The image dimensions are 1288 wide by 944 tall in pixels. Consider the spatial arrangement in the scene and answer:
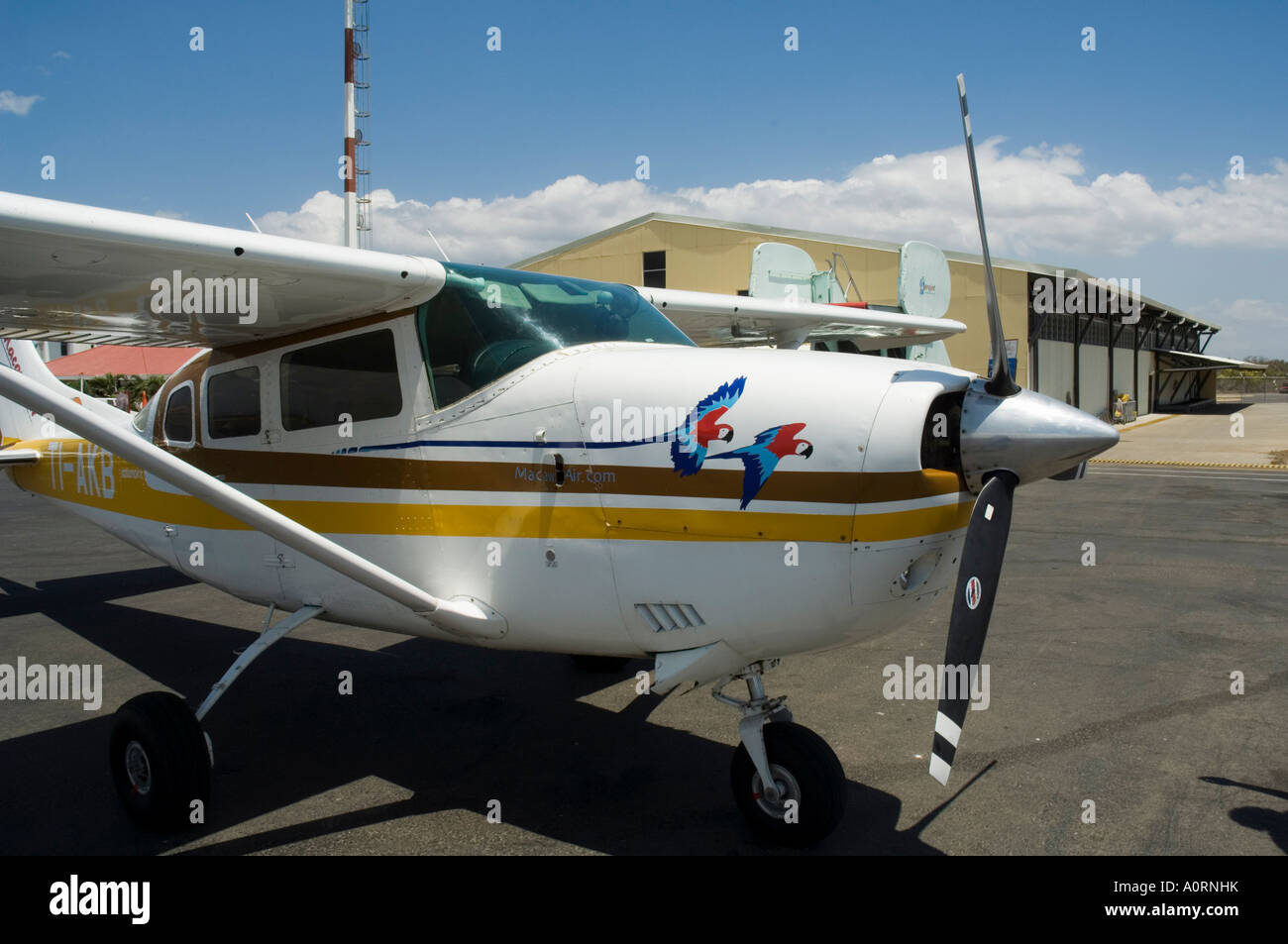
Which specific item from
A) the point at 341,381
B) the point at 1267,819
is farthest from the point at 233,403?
the point at 1267,819

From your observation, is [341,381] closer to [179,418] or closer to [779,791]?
[179,418]

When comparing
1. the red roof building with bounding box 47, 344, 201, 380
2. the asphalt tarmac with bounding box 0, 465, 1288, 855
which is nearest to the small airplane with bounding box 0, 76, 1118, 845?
the asphalt tarmac with bounding box 0, 465, 1288, 855

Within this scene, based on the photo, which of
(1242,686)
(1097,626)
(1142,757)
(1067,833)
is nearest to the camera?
(1067,833)

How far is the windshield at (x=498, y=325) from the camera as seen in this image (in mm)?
3908

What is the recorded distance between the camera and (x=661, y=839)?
3787mm

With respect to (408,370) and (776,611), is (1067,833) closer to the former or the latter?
(776,611)

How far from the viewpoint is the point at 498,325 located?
3.97 meters

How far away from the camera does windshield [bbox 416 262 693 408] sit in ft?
12.8

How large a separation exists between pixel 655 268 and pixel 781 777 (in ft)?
89.6

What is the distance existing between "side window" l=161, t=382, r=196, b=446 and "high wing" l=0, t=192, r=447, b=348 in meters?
0.55

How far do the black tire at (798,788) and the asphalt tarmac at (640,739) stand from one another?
0.12 m

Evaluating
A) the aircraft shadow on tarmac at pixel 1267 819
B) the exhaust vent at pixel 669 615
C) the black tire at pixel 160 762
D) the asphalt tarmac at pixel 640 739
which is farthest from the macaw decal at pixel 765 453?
the black tire at pixel 160 762
